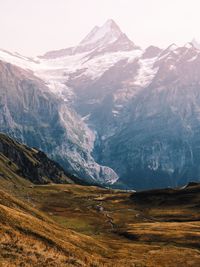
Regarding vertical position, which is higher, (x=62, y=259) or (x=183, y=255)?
(x=62, y=259)

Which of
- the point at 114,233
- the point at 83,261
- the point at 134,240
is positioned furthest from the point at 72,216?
the point at 83,261

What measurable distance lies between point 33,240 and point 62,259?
6.27m

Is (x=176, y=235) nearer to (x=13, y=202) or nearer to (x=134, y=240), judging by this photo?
(x=134, y=240)

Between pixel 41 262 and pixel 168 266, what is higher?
pixel 41 262

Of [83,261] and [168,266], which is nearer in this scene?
[83,261]

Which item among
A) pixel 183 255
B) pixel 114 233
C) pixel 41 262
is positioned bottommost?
pixel 114 233

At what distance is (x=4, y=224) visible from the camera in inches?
2773

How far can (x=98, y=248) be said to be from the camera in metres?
90.9

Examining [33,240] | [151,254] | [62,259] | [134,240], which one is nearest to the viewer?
[62,259]

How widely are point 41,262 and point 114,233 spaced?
83440 millimetres

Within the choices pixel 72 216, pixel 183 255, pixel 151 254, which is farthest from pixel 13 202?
pixel 72 216

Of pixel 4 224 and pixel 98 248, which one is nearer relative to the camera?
pixel 4 224

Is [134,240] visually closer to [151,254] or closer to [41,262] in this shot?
[151,254]

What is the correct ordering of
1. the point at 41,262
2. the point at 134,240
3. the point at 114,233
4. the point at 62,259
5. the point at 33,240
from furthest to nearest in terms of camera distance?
the point at 114,233, the point at 134,240, the point at 33,240, the point at 62,259, the point at 41,262
